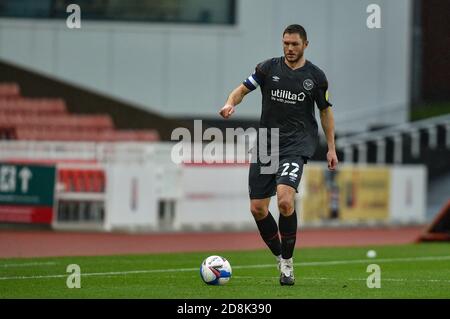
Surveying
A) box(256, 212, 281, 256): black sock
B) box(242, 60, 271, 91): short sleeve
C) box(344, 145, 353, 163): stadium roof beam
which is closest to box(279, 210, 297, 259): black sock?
box(256, 212, 281, 256): black sock

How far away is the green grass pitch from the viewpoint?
1113 centimetres

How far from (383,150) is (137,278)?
67.5 ft

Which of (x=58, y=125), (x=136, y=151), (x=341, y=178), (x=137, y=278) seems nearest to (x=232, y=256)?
(x=137, y=278)

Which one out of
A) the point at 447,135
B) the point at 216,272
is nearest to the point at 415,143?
the point at 447,135

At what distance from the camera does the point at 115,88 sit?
33.2m

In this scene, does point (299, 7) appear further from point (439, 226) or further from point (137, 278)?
point (137, 278)

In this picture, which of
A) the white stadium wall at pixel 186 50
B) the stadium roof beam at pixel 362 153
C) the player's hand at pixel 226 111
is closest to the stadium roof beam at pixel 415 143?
the stadium roof beam at pixel 362 153

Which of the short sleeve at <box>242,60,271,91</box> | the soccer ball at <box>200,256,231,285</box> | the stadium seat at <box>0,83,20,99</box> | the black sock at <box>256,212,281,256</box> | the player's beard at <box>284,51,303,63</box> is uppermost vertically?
the stadium seat at <box>0,83,20,99</box>

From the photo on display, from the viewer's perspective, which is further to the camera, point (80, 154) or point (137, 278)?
point (80, 154)

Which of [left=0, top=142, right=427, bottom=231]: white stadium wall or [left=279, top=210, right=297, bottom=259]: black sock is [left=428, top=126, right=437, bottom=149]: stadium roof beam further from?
[left=279, top=210, right=297, bottom=259]: black sock

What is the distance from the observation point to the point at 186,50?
3300 cm

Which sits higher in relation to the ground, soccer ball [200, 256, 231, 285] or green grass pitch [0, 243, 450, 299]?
soccer ball [200, 256, 231, 285]

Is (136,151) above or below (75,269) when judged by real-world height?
above

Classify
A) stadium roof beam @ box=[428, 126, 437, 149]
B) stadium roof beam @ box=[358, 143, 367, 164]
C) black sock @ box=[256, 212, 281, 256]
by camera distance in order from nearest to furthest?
1. black sock @ box=[256, 212, 281, 256]
2. stadium roof beam @ box=[358, 143, 367, 164]
3. stadium roof beam @ box=[428, 126, 437, 149]
